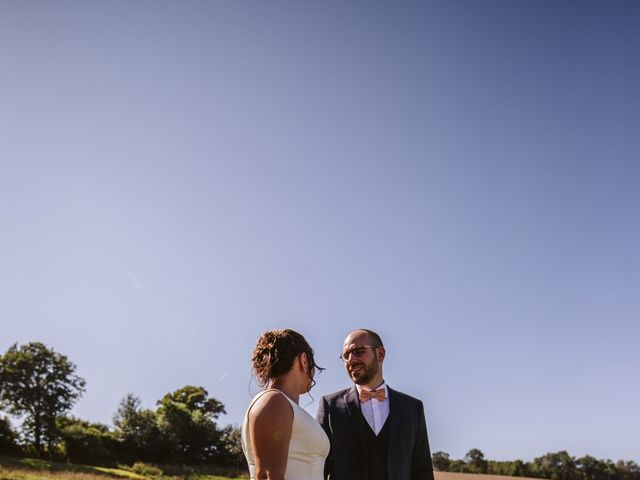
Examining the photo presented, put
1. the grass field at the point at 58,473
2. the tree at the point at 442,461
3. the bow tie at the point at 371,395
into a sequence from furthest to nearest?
the grass field at the point at 58,473
the tree at the point at 442,461
the bow tie at the point at 371,395

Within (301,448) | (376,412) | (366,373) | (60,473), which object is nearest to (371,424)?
(376,412)

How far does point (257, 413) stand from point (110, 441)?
5028 cm

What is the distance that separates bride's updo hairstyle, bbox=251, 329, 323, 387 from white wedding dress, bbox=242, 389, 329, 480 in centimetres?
26

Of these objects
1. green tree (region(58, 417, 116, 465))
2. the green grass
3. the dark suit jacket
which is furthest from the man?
green tree (region(58, 417, 116, 465))

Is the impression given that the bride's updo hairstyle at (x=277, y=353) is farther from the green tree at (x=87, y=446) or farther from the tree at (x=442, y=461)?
the green tree at (x=87, y=446)

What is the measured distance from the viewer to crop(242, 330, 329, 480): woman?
2791 millimetres

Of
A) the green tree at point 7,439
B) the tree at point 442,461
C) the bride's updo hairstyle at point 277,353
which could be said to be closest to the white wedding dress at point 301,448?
the bride's updo hairstyle at point 277,353

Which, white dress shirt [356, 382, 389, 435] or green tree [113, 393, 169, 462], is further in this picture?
green tree [113, 393, 169, 462]

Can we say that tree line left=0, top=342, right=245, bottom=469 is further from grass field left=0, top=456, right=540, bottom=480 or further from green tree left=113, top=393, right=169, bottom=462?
grass field left=0, top=456, right=540, bottom=480

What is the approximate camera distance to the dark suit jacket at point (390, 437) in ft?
15.9

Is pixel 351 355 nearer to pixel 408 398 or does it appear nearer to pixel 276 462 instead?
pixel 408 398

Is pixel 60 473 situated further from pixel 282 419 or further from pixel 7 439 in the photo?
pixel 282 419

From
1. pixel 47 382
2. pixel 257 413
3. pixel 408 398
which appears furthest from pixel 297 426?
pixel 47 382

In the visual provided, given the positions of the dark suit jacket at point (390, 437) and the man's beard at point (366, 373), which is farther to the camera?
the man's beard at point (366, 373)
